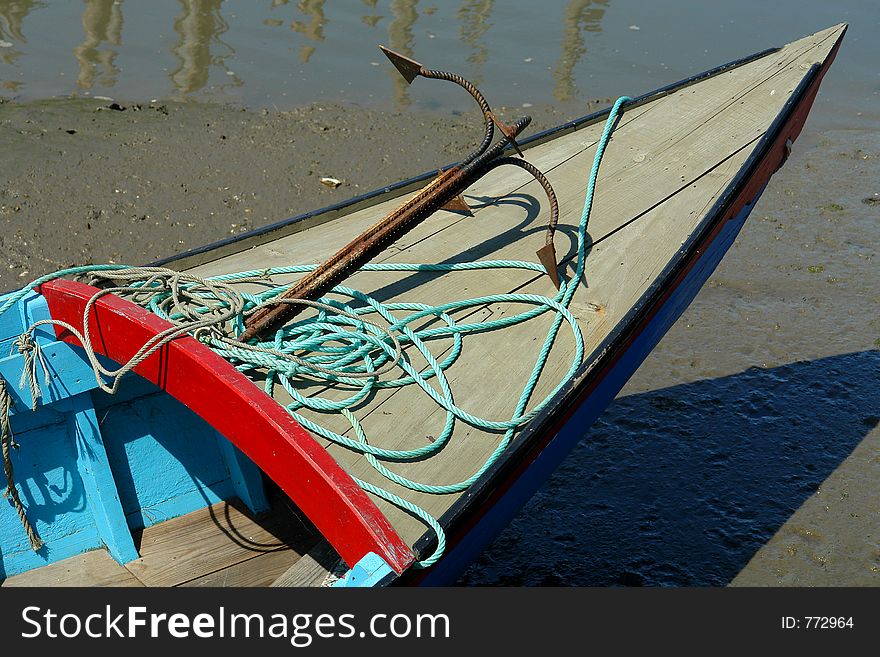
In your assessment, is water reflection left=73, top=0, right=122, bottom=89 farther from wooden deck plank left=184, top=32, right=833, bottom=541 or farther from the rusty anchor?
the rusty anchor

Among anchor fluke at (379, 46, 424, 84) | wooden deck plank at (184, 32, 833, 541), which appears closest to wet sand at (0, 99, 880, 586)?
wooden deck plank at (184, 32, 833, 541)

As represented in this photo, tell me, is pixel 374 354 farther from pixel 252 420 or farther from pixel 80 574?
pixel 80 574

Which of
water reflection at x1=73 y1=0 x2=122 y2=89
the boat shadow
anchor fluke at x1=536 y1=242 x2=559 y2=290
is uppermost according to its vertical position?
water reflection at x1=73 y1=0 x2=122 y2=89

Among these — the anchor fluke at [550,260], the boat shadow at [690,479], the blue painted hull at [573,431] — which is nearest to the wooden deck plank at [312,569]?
the blue painted hull at [573,431]

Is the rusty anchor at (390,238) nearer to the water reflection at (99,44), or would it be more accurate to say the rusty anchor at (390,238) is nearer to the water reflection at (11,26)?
the water reflection at (99,44)

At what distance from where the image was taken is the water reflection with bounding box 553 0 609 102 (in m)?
9.45

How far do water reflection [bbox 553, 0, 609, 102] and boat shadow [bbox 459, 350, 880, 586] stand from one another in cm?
484

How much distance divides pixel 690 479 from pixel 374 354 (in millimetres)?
2242

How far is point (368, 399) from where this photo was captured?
300 cm

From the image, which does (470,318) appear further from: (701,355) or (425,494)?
(701,355)

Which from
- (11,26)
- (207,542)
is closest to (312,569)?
(207,542)

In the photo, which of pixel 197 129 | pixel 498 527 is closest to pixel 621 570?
pixel 498 527

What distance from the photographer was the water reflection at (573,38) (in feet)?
31.0
